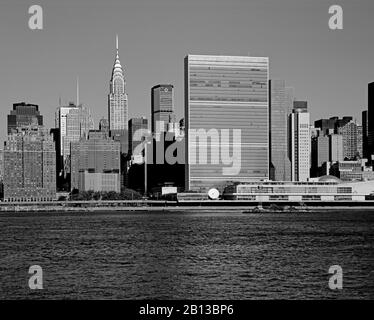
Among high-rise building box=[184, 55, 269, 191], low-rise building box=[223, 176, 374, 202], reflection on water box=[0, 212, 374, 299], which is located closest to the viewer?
reflection on water box=[0, 212, 374, 299]

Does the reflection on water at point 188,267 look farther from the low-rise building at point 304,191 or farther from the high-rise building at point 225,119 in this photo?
the high-rise building at point 225,119

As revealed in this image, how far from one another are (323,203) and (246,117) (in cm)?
3447

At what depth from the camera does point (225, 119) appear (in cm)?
17975

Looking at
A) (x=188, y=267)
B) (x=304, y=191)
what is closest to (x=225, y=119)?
(x=304, y=191)

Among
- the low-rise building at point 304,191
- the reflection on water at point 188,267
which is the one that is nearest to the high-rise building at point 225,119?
the low-rise building at point 304,191

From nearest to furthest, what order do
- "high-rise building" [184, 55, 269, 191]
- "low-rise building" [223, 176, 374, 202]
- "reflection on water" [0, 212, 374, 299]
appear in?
1. "reflection on water" [0, 212, 374, 299]
2. "low-rise building" [223, 176, 374, 202]
3. "high-rise building" [184, 55, 269, 191]

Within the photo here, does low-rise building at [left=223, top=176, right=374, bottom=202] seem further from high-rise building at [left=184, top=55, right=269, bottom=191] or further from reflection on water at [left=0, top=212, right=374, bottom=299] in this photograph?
reflection on water at [left=0, top=212, right=374, bottom=299]

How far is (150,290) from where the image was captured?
88.1ft

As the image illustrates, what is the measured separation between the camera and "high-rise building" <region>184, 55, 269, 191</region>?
589 feet

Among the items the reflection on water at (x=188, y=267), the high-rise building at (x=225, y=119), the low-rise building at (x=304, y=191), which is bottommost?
the low-rise building at (x=304, y=191)

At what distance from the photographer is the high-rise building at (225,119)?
589ft

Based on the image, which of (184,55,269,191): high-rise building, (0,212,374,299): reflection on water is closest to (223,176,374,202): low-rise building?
(184,55,269,191): high-rise building

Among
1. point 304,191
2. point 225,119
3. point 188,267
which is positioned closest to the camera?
point 188,267

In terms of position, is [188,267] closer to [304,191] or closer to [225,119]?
[304,191]
